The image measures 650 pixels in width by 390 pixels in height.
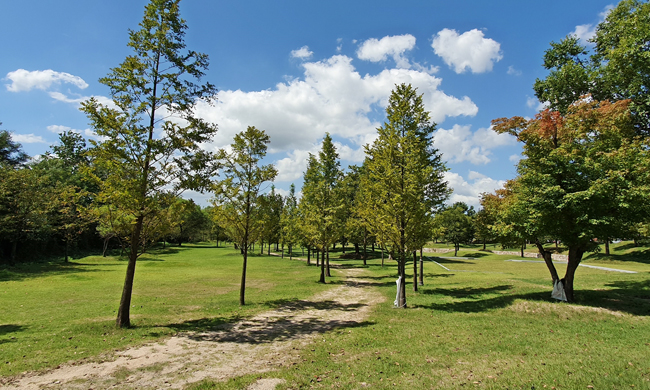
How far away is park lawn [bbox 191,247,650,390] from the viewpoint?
6363 millimetres

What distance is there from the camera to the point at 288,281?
24.9 metres

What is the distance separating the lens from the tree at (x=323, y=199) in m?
23.8

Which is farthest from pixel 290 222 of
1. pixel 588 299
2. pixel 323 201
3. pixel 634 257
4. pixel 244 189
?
pixel 634 257

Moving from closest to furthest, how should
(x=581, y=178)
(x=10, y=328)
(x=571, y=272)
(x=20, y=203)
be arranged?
(x=10, y=328), (x=581, y=178), (x=571, y=272), (x=20, y=203)

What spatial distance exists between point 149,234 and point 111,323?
339 cm

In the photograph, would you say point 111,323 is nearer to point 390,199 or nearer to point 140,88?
point 140,88

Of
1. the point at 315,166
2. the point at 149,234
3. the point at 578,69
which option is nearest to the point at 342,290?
the point at 315,166

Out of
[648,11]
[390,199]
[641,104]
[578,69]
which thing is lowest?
[390,199]

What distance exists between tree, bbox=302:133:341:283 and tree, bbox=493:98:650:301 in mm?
13126

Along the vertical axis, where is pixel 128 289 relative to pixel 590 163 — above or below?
below

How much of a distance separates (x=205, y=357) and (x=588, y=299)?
15.9 meters

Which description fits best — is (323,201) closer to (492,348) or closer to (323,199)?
(323,199)

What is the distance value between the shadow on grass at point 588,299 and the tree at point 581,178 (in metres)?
1.17

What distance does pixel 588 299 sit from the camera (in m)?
13.6
